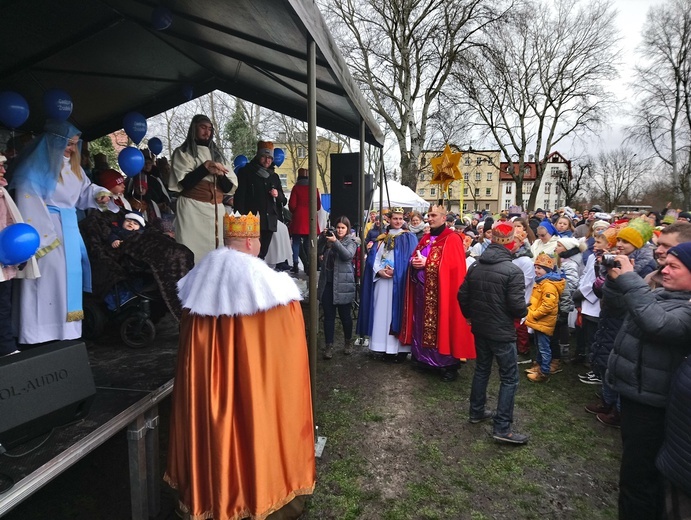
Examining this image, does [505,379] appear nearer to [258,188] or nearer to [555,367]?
[555,367]

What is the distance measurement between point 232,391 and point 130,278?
2075 mm

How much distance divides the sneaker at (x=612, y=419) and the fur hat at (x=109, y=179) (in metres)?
5.31

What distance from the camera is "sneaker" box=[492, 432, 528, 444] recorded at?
140 inches

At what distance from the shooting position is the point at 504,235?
3668 millimetres

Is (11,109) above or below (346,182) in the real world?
above

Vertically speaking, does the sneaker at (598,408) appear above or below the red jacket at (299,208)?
below

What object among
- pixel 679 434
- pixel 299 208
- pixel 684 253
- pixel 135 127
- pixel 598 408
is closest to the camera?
pixel 679 434

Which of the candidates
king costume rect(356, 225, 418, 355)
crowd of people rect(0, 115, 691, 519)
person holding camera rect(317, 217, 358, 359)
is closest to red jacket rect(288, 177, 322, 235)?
crowd of people rect(0, 115, 691, 519)

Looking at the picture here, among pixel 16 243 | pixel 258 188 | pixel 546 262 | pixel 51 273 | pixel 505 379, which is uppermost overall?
pixel 258 188

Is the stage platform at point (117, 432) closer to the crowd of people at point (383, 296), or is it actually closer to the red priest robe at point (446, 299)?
the crowd of people at point (383, 296)

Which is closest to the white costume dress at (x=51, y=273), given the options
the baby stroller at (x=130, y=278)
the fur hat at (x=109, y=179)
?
the baby stroller at (x=130, y=278)

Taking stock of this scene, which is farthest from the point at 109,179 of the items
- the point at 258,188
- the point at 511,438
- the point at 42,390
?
the point at 511,438

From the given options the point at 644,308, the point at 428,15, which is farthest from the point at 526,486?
the point at 428,15

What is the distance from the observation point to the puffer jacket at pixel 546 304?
15.9 feet
